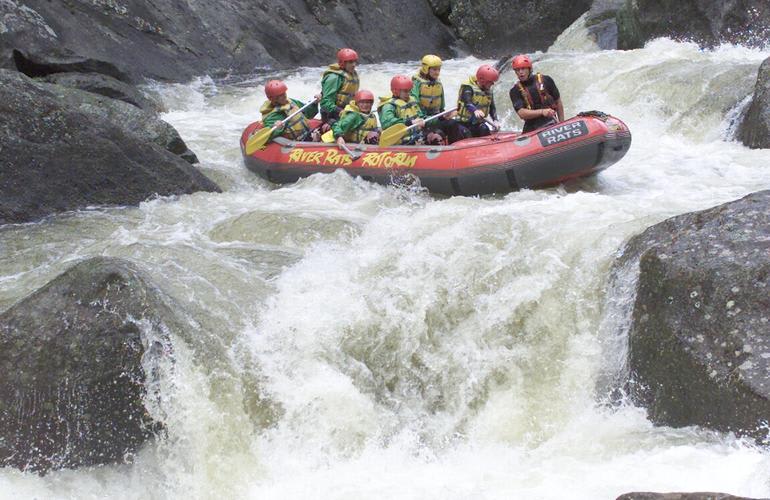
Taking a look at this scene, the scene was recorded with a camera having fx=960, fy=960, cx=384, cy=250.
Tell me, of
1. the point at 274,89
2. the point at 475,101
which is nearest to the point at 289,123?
the point at 274,89

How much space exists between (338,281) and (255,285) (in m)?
→ 0.59

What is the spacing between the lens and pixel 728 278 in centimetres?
504

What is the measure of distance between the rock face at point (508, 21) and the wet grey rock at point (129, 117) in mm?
10570

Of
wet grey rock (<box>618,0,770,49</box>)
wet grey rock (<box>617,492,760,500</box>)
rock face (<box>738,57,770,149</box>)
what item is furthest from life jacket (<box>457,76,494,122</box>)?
wet grey rock (<box>617,492,760,500</box>)

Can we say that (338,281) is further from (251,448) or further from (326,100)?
(326,100)

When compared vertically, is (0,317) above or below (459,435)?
→ above

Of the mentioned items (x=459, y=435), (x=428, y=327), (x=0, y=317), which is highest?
(x=0, y=317)

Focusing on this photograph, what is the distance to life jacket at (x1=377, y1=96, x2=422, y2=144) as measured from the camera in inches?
383

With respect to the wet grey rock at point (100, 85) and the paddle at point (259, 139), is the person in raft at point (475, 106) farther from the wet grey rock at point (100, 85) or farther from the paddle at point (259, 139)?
the wet grey rock at point (100, 85)

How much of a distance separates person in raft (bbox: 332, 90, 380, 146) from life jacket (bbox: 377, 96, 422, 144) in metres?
0.38

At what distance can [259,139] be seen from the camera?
10.6 metres

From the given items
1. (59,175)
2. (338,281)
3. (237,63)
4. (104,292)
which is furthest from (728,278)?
(237,63)

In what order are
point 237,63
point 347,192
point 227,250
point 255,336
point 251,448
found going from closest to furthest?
1. point 251,448
2. point 255,336
3. point 227,250
4. point 347,192
5. point 237,63

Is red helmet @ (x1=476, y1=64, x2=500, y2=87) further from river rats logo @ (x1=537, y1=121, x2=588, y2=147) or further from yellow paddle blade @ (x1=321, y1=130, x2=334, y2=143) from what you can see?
yellow paddle blade @ (x1=321, y1=130, x2=334, y2=143)
